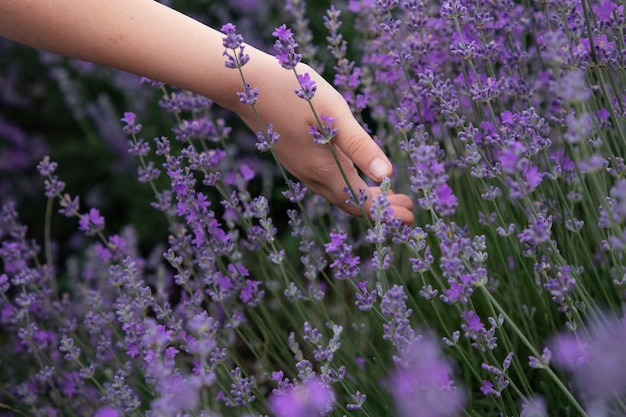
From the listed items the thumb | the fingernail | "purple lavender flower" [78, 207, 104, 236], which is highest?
"purple lavender flower" [78, 207, 104, 236]

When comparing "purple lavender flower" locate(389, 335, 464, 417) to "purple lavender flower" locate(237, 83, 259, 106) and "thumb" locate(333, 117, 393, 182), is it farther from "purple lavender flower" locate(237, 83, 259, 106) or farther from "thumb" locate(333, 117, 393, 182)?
"purple lavender flower" locate(237, 83, 259, 106)

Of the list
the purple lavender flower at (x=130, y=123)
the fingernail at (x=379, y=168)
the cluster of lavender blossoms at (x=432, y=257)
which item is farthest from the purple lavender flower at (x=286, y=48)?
the purple lavender flower at (x=130, y=123)

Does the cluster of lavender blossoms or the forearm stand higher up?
the forearm

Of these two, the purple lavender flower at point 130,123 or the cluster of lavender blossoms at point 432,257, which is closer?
the cluster of lavender blossoms at point 432,257

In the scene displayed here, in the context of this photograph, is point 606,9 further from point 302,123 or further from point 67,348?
point 67,348

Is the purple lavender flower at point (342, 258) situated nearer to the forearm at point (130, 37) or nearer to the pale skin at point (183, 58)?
the pale skin at point (183, 58)

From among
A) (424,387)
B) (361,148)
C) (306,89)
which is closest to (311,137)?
(361,148)

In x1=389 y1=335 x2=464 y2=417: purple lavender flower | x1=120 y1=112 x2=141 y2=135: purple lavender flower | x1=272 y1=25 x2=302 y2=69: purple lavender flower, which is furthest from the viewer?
x1=120 y1=112 x2=141 y2=135: purple lavender flower

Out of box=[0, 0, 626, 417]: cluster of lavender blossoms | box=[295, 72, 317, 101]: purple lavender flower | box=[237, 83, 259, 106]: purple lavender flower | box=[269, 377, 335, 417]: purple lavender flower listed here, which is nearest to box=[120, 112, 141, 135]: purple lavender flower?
box=[0, 0, 626, 417]: cluster of lavender blossoms

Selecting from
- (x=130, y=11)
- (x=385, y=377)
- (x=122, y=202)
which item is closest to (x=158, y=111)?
(x=122, y=202)
